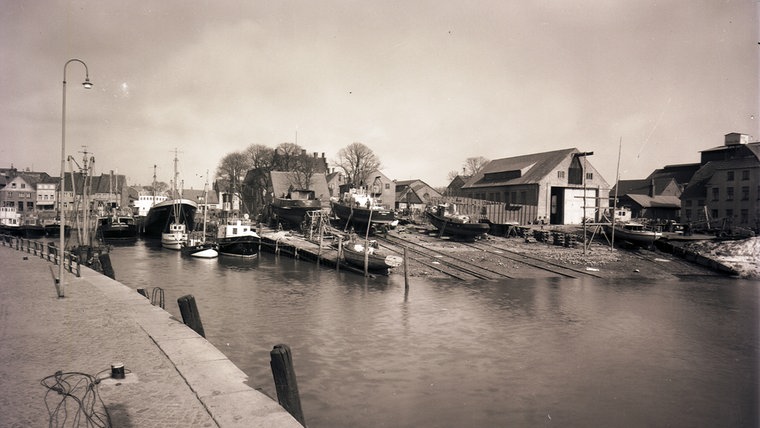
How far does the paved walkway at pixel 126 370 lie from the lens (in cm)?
651

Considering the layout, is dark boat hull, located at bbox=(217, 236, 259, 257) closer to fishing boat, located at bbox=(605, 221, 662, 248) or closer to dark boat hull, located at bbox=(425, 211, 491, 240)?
dark boat hull, located at bbox=(425, 211, 491, 240)

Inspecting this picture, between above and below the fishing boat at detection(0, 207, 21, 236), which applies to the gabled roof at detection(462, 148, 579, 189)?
above

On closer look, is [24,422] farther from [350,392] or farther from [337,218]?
[337,218]

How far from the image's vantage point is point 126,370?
8.09 m

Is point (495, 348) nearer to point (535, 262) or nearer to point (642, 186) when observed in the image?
point (535, 262)

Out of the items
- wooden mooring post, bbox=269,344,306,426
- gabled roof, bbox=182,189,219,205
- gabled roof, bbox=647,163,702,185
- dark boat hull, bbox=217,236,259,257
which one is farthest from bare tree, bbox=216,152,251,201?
wooden mooring post, bbox=269,344,306,426

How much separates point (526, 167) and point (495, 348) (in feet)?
155

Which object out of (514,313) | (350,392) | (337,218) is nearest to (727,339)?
(514,313)

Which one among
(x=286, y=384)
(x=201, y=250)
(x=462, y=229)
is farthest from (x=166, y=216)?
(x=286, y=384)

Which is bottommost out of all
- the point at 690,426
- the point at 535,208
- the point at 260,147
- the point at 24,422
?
the point at 690,426

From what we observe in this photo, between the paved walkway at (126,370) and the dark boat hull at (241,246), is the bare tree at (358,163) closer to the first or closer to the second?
the dark boat hull at (241,246)

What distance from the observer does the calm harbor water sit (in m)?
10.8

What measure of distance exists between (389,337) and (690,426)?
8848mm

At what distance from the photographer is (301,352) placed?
47.2 feet
